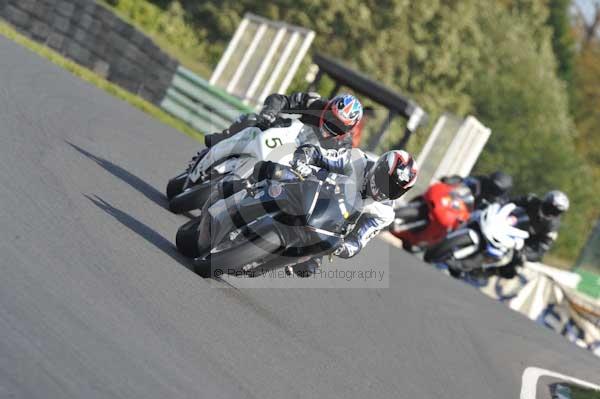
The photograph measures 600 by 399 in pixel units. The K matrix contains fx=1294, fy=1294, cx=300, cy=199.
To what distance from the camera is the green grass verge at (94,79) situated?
63.3ft

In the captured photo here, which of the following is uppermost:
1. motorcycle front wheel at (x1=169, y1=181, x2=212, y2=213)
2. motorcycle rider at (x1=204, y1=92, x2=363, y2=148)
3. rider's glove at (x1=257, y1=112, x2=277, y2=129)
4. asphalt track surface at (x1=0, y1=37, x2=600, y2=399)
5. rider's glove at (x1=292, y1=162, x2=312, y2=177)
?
motorcycle rider at (x1=204, y1=92, x2=363, y2=148)

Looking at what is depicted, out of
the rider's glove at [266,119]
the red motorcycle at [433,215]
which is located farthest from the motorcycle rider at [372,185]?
the red motorcycle at [433,215]

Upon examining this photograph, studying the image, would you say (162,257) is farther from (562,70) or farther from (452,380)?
(562,70)

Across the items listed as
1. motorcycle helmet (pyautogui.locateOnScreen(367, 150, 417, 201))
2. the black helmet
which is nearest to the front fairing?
motorcycle helmet (pyautogui.locateOnScreen(367, 150, 417, 201))

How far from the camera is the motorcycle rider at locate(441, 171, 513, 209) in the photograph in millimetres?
19594

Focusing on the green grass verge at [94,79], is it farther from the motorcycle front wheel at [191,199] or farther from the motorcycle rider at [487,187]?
the motorcycle front wheel at [191,199]

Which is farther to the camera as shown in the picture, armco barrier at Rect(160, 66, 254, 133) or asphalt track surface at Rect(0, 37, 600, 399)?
armco barrier at Rect(160, 66, 254, 133)

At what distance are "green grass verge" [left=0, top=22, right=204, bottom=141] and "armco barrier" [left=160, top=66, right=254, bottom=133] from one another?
8.3 inches

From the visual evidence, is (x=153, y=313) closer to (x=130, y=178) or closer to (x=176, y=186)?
(x=176, y=186)

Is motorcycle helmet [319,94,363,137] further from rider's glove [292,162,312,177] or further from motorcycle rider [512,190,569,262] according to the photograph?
motorcycle rider [512,190,569,262]

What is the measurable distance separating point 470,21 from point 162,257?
29.0m

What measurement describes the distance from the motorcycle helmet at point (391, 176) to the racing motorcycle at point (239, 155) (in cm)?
112

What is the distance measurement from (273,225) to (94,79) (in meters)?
11.4

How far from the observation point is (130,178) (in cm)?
1185
